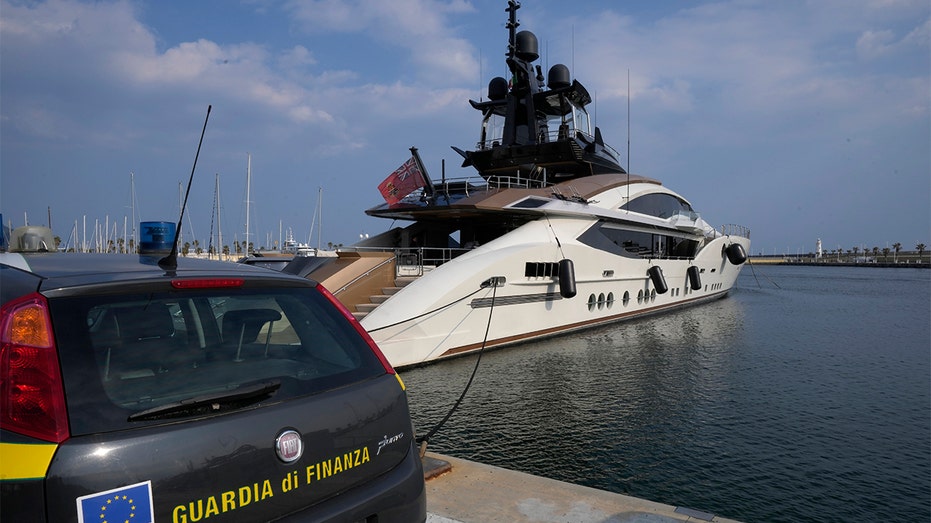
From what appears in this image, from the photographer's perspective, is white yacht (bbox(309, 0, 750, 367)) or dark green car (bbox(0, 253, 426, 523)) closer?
dark green car (bbox(0, 253, 426, 523))

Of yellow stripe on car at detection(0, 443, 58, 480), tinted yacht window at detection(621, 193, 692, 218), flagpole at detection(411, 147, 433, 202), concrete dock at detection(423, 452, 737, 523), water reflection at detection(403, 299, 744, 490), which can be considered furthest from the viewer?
tinted yacht window at detection(621, 193, 692, 218)

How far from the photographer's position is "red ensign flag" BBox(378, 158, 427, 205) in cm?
1548

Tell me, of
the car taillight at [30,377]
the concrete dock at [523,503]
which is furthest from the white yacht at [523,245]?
the car taillight at [30,377]

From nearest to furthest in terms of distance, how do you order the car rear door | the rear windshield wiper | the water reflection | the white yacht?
the car rear door < the rear windshield wiper < the water reflection < the white yacht

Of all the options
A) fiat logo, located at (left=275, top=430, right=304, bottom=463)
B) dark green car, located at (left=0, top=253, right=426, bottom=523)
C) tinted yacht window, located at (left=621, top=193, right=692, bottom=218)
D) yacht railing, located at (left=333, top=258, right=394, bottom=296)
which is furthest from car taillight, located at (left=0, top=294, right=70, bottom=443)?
tinted yacht window, located at (left=621, top=193, right=692, bottom=218)

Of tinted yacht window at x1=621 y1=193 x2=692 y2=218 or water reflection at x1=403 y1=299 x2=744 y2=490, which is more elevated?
tinted yacht window at x1=621 y1=193 x2=692 y2=218

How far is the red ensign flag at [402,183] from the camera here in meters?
15.5

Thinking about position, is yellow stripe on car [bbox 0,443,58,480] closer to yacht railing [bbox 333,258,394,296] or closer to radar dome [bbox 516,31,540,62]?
yacht railing [bbox 333,258,394,296]

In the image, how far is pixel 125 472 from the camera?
156 cm

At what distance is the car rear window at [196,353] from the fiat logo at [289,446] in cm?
13

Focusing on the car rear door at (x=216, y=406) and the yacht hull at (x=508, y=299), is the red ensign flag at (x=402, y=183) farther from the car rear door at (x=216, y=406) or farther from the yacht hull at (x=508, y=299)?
the car rear door at (x=216, y=406)

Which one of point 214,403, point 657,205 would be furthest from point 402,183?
point 214,403

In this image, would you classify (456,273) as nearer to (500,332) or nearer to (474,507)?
(500,332)

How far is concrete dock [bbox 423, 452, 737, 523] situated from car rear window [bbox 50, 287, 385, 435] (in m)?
1.71
